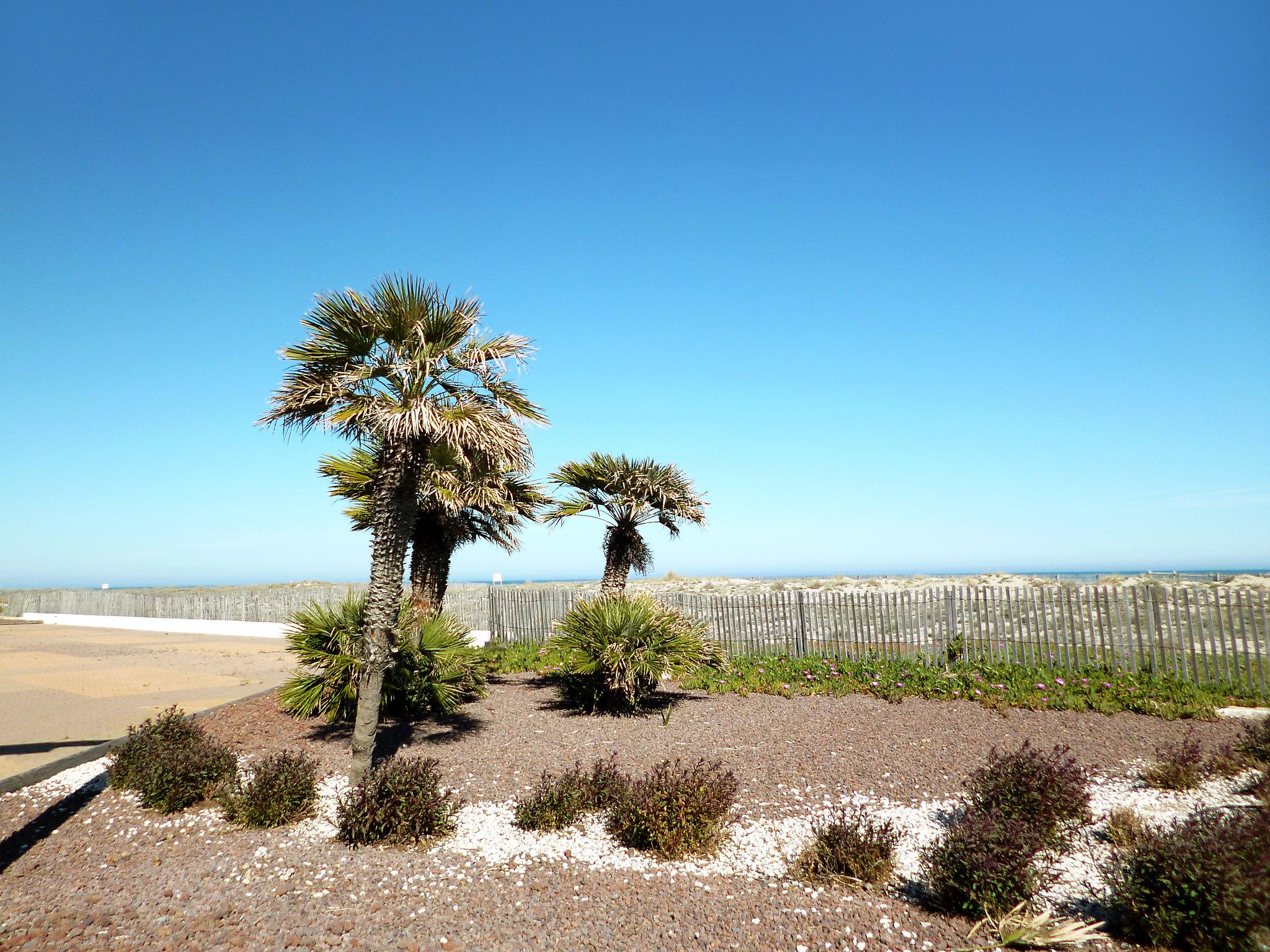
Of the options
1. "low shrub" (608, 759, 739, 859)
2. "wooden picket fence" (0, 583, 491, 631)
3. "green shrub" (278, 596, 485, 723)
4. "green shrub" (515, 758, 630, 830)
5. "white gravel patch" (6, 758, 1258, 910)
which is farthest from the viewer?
"wooden picket fence" (0, 583, 491, 631)

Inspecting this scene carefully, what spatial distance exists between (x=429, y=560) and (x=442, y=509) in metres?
1.19

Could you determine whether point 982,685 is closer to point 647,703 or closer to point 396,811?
point 647,703

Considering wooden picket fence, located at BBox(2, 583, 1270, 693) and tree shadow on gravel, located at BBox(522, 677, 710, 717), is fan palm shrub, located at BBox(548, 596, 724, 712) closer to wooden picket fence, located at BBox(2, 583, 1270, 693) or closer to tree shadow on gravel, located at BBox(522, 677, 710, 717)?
tree shadow on gravel, located at BBox(522, 677, 710, 717)

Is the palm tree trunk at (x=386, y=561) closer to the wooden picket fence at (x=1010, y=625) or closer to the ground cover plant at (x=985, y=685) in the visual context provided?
the wooden picket fence at (x=1010, y=625)

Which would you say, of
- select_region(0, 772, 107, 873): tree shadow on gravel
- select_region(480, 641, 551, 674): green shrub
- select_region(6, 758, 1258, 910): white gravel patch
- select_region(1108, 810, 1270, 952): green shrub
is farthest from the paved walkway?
select_region(1108, 810, 1270, 952): green shrub

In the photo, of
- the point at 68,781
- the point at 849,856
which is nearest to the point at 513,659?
the point at 68,781

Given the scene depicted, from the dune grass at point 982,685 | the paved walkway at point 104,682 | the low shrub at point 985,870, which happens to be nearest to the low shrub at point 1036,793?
the low shrub at point 985,870

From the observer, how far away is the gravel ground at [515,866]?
364cm

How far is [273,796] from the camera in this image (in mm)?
5344

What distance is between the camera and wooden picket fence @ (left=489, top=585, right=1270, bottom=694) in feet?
31.7

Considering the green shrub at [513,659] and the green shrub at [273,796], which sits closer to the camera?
the green shrub at [273,796]

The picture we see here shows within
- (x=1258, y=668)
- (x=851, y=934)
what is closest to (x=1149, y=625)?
(x=1258, y=668)

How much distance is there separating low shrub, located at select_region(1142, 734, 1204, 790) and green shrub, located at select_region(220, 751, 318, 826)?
720cm

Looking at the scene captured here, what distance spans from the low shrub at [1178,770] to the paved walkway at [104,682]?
10.4m
